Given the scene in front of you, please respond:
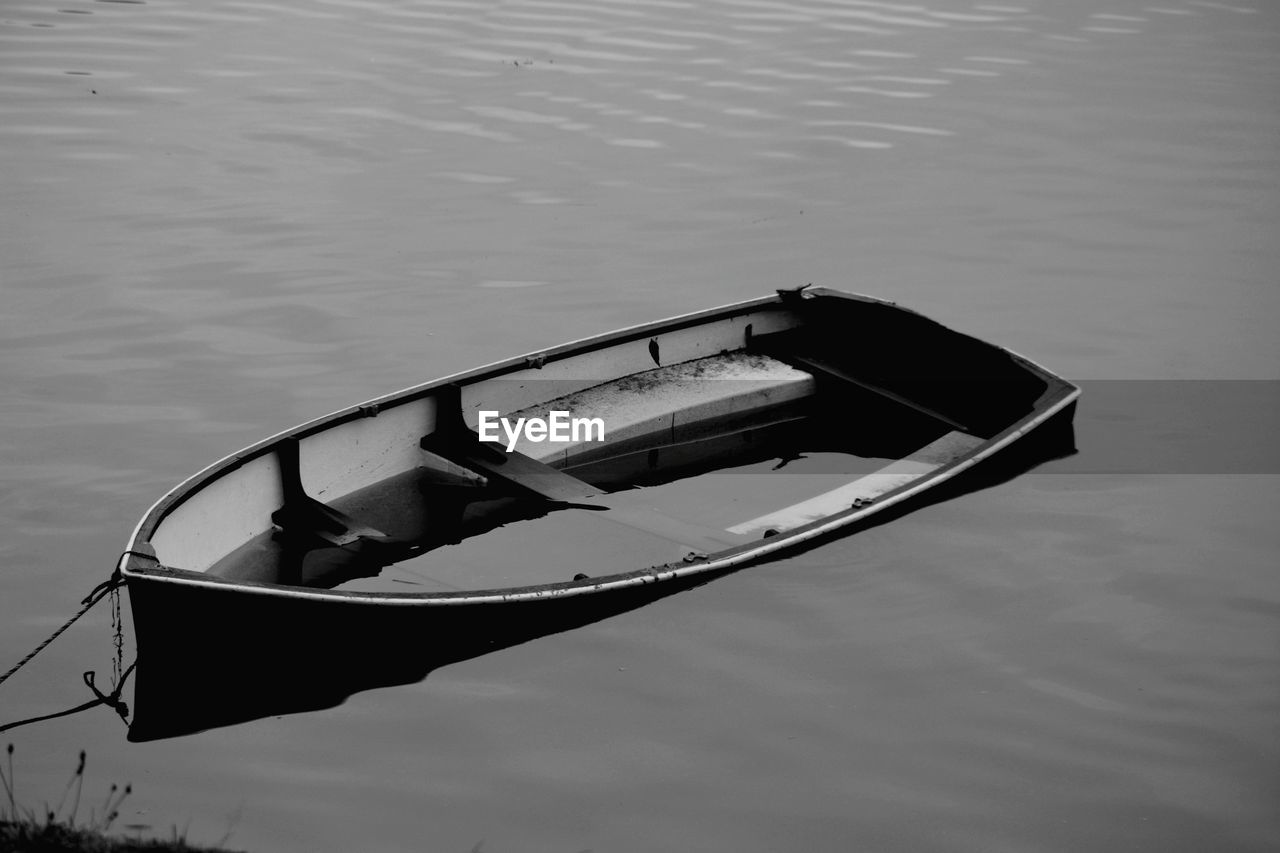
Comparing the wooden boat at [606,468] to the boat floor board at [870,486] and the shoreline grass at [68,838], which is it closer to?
the boat floor board at [870,486]

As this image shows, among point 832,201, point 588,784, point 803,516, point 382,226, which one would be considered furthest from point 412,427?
point 832,201

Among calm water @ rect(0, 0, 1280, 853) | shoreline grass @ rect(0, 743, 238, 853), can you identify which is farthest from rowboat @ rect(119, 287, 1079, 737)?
shoreline grass @ rect(0, 743, 238, 853)

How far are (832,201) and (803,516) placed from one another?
7.78 metres

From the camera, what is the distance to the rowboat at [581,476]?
755 centimetres

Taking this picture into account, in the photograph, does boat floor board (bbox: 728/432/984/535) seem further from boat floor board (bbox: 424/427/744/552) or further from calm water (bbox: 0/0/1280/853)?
boat floor board (bbox: 424/427/744/552)

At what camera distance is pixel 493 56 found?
70.3ft

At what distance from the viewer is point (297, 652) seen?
740 cm

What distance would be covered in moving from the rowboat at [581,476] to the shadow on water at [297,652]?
0.02 metres

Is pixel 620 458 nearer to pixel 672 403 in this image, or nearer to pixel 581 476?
pixel 581 476

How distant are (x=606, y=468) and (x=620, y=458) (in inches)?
7.2

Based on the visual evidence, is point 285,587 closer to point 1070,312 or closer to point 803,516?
point 803,516

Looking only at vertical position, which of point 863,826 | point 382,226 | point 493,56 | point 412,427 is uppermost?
point 493,56

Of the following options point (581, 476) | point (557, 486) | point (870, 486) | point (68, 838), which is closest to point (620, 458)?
point (581, 476)

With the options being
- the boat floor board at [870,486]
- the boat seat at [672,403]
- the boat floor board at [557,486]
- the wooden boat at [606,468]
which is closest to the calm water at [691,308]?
the boat floor board at [870,486]
